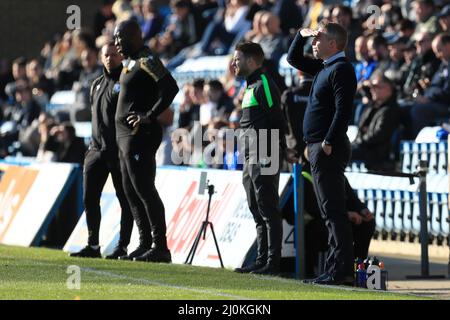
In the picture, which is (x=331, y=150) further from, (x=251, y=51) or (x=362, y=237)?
(x=251, y=51)

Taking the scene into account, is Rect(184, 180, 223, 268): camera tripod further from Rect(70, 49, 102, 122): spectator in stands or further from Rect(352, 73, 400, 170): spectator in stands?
Rect(70, 49, 102, 122): spectator in stands

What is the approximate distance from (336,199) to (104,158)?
3626 millimetres

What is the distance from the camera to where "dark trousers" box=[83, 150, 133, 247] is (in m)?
14.6

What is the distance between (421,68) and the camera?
17.8 meters

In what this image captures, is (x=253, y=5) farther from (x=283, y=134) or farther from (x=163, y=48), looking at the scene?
(x=283, y=134)

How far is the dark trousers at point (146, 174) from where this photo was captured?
543 inches

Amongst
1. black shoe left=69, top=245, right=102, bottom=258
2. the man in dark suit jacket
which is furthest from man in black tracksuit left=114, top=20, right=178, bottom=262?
the man in dark suit jacket

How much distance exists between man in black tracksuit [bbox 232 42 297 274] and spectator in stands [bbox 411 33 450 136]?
4304mm

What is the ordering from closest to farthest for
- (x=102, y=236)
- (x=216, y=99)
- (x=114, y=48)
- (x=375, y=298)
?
(x=375, y=298) → (x=114, y=48) → (x=102, y=236) → (x=216, y=99)

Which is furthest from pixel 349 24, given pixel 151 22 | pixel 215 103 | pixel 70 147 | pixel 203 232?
pixel 151 22

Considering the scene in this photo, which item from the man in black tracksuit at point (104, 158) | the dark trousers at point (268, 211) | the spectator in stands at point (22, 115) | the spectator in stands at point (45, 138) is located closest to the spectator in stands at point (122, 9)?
the spectator in stands at point (22, 115)
